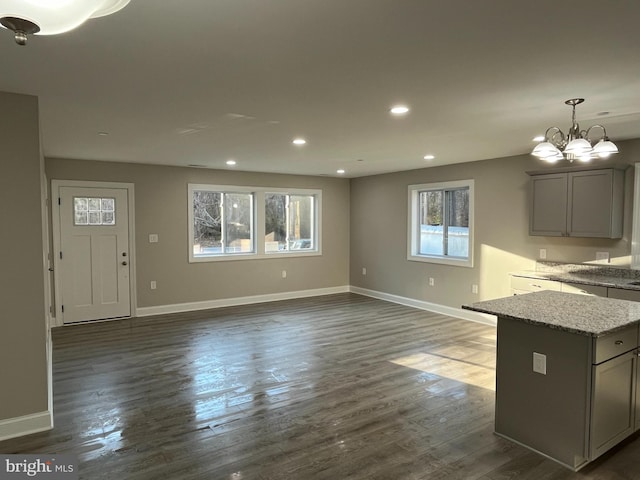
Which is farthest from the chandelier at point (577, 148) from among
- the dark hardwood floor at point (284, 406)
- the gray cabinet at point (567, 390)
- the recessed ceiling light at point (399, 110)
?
A: the dark hardwood floor at point (284, 406)

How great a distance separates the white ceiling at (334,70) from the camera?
6.07 feet

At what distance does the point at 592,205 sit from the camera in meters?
4.66

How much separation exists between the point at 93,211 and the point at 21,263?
3568mm

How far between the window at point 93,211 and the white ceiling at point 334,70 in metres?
1.84

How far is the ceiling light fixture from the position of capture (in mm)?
841

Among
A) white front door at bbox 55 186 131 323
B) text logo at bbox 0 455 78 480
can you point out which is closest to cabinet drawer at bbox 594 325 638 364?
text logo at bbox 0 455 78 480

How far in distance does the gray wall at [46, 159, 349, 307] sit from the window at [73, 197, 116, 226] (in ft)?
1.04

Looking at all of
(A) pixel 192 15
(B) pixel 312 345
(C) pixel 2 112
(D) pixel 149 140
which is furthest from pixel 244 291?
(A) pixel 192 15

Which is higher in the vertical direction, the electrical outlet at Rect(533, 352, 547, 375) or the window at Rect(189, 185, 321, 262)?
the window at Rect(189, 185, 321, 262)

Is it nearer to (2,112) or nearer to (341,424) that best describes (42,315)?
(2,112)

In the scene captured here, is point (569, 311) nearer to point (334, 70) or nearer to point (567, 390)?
point (567, 390)

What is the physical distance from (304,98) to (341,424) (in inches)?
95.4

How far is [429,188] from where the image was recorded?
698 centimetres

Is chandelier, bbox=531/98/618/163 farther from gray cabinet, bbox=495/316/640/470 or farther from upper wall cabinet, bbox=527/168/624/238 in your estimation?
upper wall cabinet, bbox=527/168/624/238
